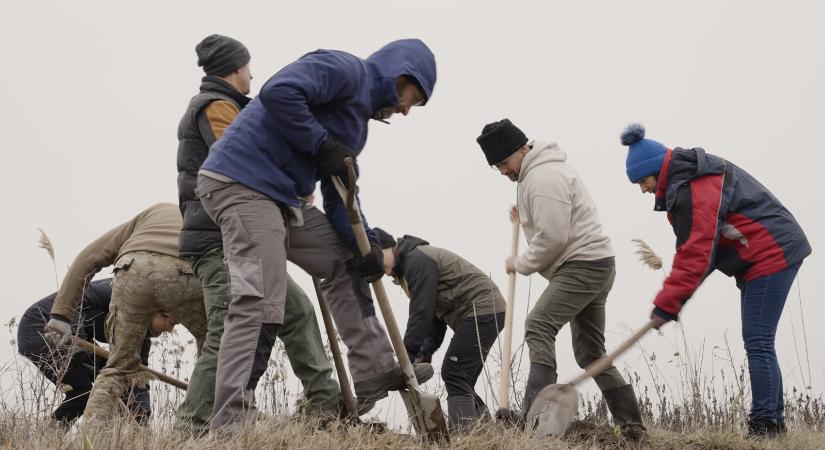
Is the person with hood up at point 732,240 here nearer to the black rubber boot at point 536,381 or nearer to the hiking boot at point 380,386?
the black rubber boot at point 536,381

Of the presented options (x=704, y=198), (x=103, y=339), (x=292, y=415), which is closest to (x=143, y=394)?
(x=103, y=339)

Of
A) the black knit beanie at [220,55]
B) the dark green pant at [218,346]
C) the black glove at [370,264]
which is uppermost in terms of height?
the black knit beanie at [220,55]

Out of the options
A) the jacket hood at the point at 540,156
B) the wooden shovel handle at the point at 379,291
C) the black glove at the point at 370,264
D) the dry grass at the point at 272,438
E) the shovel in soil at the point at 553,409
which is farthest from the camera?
the jacket hood at the point at 540,156

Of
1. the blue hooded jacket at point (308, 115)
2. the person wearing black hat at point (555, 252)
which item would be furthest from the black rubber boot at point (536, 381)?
the blue hooded jacket at point (308, 115)

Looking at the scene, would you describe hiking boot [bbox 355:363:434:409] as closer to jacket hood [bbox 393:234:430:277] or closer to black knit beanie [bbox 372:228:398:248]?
black knit beanie [bbox 372:228:398:248]

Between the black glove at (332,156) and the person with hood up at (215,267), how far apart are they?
0.69 metres

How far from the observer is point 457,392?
555 cm

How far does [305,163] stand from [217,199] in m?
0.39

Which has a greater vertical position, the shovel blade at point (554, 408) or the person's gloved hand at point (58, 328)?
the person's gloved hand at point (58, 328)

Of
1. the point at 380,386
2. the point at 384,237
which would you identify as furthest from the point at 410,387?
the point at 384,237

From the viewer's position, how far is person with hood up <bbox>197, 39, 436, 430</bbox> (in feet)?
11.6

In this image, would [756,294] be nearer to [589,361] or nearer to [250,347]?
[589,361]

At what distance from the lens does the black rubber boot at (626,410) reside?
17.4 feet

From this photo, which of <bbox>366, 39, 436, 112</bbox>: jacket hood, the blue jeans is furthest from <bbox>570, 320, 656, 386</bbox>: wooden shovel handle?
<bbox>366, 39, 436, 112</bbox>: jacket hood
